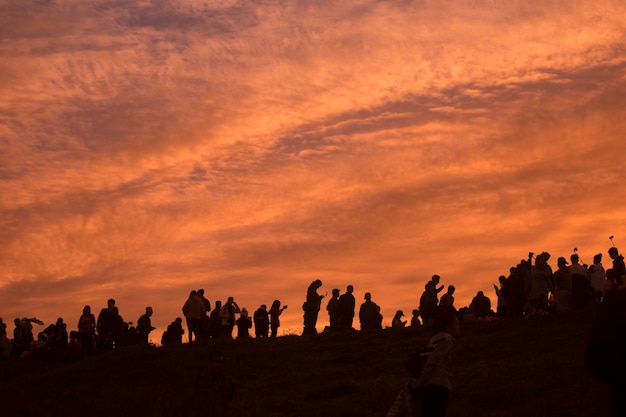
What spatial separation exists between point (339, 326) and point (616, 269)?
1217 cm

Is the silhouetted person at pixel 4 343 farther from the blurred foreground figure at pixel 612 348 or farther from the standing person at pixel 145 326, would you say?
the blurred foreground figure at pixel 612 348

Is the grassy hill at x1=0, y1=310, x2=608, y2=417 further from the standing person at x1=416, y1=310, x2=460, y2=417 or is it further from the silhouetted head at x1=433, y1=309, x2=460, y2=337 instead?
the silhouetted head at x1=433, y1=309, x2=460, y2=337

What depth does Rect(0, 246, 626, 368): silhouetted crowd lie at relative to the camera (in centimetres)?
3139

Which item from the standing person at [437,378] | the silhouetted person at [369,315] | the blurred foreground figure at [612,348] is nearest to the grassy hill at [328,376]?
the silhouetted person at [369,315]

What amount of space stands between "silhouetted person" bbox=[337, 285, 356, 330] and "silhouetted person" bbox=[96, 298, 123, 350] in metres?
9.02

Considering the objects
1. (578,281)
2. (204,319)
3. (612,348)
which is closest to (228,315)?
(204,319)

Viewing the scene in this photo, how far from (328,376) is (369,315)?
382 inches

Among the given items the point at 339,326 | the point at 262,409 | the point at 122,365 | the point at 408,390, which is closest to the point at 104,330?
the point at 122,365

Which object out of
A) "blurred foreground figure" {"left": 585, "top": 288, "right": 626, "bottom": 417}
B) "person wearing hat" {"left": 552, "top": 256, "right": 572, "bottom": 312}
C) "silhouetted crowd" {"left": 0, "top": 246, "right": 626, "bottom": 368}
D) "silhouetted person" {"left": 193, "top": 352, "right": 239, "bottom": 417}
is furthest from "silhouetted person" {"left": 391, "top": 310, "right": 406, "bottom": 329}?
"blurred foreground figure" {"left": 585, "top": 288, "right": 626, "bottom": 417}

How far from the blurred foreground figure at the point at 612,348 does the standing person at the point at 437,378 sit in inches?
267

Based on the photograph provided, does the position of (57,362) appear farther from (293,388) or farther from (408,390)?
(408,390)

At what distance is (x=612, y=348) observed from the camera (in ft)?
19.0

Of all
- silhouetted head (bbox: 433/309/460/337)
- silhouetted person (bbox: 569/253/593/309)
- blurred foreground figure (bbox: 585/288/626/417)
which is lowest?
blurred foreground figure (bbox: 585/288/626/417)

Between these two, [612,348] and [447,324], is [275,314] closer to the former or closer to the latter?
[447,324]
